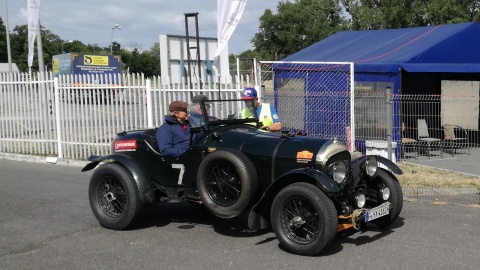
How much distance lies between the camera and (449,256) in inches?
233

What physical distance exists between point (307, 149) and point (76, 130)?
856 cm

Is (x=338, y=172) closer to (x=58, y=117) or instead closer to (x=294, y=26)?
(x=58, y=117)

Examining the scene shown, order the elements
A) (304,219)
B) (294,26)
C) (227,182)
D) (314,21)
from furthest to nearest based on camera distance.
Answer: (294,26)
(314,21)
(227,182)
(304,219)

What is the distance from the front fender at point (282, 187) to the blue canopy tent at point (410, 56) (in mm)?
7717

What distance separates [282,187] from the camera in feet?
20.4

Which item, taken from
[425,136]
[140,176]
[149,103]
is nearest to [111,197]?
[140,176]

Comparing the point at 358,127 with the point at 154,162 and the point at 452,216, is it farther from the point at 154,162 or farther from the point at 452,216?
the point at 154,162

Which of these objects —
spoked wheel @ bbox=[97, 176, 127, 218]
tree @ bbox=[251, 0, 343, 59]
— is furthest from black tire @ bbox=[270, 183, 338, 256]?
tree @ bbox=[251, 0, 343, 59]

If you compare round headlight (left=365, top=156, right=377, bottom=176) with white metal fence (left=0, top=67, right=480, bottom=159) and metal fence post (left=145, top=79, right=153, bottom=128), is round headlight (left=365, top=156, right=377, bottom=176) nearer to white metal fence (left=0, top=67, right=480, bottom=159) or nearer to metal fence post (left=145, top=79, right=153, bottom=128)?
white metal fence (left=0, top=67, right=480, bottom=159)

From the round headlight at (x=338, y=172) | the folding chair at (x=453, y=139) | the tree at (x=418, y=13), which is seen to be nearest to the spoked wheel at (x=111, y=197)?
the round headlight at (x=338, y=172)

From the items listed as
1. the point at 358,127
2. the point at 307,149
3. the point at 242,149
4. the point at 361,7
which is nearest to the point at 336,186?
the point at 307,149

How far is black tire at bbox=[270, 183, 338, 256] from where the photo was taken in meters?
5.78

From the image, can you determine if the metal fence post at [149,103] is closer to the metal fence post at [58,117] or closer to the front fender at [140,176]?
the metal fence post at [58,117]

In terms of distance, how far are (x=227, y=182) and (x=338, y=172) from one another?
1.25 m
